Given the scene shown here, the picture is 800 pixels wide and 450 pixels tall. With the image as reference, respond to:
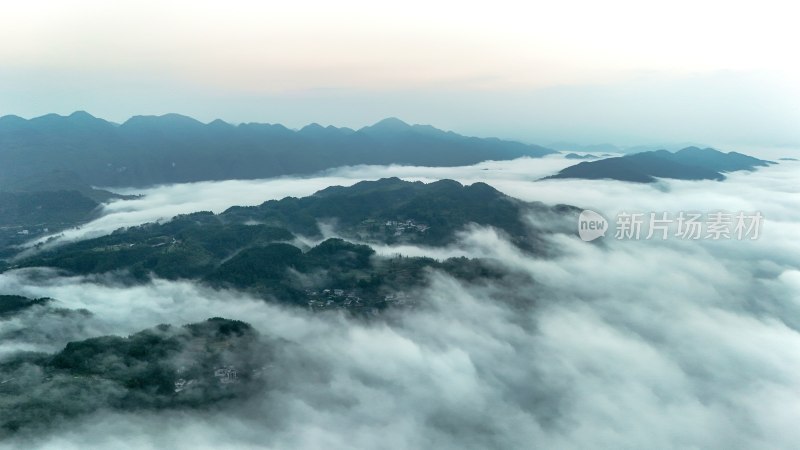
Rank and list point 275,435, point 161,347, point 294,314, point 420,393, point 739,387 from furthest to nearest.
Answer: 1. point 294,314
2. point 739,387
3. point 420,393
4. point 161,347
5. point 275,435

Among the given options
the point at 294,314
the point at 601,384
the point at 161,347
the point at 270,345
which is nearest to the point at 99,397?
the point at 161,347

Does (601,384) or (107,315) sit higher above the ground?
(107,315)

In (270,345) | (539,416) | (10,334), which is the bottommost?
(539,416)

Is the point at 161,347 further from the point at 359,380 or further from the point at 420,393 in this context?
the point at 420,393

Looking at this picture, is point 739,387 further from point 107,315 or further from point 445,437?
point 107,315

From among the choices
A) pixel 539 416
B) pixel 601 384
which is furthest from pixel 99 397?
pixel 601 384

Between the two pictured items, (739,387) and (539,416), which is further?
(739,387)

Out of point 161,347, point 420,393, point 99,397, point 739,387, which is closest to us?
point 99,397
